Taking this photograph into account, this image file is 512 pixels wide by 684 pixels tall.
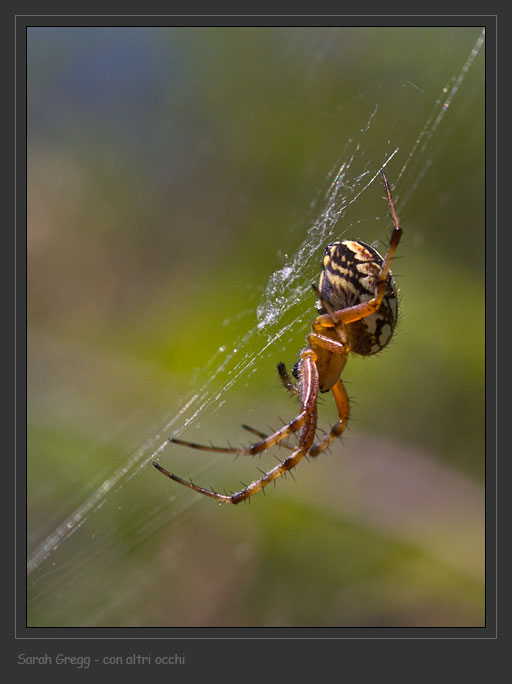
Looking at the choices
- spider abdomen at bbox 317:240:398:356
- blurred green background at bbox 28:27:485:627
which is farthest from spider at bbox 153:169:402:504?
blurred green background at bbox 28:27:485:627

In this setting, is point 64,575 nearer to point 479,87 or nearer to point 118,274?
point 118,274

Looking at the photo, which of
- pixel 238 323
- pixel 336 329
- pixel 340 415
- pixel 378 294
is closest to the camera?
pixel 378 294

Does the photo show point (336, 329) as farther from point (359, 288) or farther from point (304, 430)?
point (304, 430)

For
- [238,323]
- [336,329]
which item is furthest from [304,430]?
[238,323]

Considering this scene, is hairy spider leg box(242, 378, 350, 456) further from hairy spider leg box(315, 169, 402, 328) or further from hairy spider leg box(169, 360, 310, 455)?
hairy spider leg box(315, 169, 402, 328)

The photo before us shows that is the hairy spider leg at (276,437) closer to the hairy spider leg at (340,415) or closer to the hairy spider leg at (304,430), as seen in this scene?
the hairy spider leg at (304,430)

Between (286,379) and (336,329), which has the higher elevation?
(336,329)

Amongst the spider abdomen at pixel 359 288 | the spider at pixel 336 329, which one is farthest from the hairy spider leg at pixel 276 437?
the spider abdomen at pixel 359 288
